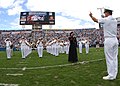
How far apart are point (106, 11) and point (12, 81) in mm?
3757

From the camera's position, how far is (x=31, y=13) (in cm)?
7119

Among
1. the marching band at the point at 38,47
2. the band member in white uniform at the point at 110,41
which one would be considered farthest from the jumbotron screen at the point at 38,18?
the band member in white uniform at the point at 110,41

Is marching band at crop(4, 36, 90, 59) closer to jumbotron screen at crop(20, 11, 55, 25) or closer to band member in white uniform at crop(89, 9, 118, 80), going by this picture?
band member in white uniform at crop(89, 9, 118, 80)

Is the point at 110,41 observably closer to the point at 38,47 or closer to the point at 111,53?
the point at 111,53

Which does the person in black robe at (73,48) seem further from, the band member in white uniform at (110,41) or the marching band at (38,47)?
the band member in white uniform at (110,41)

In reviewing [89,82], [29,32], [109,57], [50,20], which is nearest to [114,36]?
[109,57]

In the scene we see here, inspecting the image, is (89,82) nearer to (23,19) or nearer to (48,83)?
(48,83)

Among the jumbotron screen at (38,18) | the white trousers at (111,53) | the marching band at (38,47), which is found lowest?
the marching band at (38,47)

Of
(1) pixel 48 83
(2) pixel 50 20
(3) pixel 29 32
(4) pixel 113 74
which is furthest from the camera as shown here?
(3) pixel 29 32

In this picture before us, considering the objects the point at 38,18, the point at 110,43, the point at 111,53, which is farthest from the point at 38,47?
the point at 38,18

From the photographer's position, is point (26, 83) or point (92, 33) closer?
point (26, 83)

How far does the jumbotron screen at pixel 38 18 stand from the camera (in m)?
70.0

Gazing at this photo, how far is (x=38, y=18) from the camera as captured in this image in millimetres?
69750

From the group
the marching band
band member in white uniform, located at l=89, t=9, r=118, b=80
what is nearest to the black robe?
the marching band
